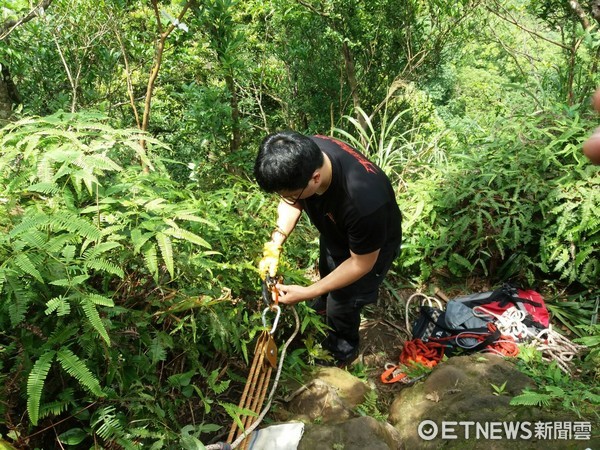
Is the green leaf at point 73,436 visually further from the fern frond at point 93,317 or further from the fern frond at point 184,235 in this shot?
the fern frond at point 184,235

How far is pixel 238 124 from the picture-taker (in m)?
4.43

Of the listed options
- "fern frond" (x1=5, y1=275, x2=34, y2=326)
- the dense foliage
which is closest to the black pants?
the dense foliage

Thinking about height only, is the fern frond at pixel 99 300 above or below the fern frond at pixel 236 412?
above

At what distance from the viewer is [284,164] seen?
2.13m

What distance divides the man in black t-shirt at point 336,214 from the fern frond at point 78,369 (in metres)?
1.05

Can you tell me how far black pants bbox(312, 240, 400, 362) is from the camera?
300cm

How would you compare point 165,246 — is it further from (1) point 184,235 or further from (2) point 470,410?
(2) point 470,410

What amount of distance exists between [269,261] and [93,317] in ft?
3.82

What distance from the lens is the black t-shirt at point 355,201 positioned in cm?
244

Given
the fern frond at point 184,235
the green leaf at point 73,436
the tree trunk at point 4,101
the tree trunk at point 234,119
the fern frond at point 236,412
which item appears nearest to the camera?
the green leaf at point 73,436

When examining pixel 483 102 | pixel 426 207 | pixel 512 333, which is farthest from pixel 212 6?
pixel 483 102

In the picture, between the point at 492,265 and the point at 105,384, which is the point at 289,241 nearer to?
the point at 492,265

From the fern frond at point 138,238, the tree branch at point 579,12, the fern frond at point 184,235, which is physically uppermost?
the tree branch at point 579,12

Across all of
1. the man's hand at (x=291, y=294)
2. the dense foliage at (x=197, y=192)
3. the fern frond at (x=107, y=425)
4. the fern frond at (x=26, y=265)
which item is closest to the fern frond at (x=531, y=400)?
the dense foliage at (x=197, y=192)
